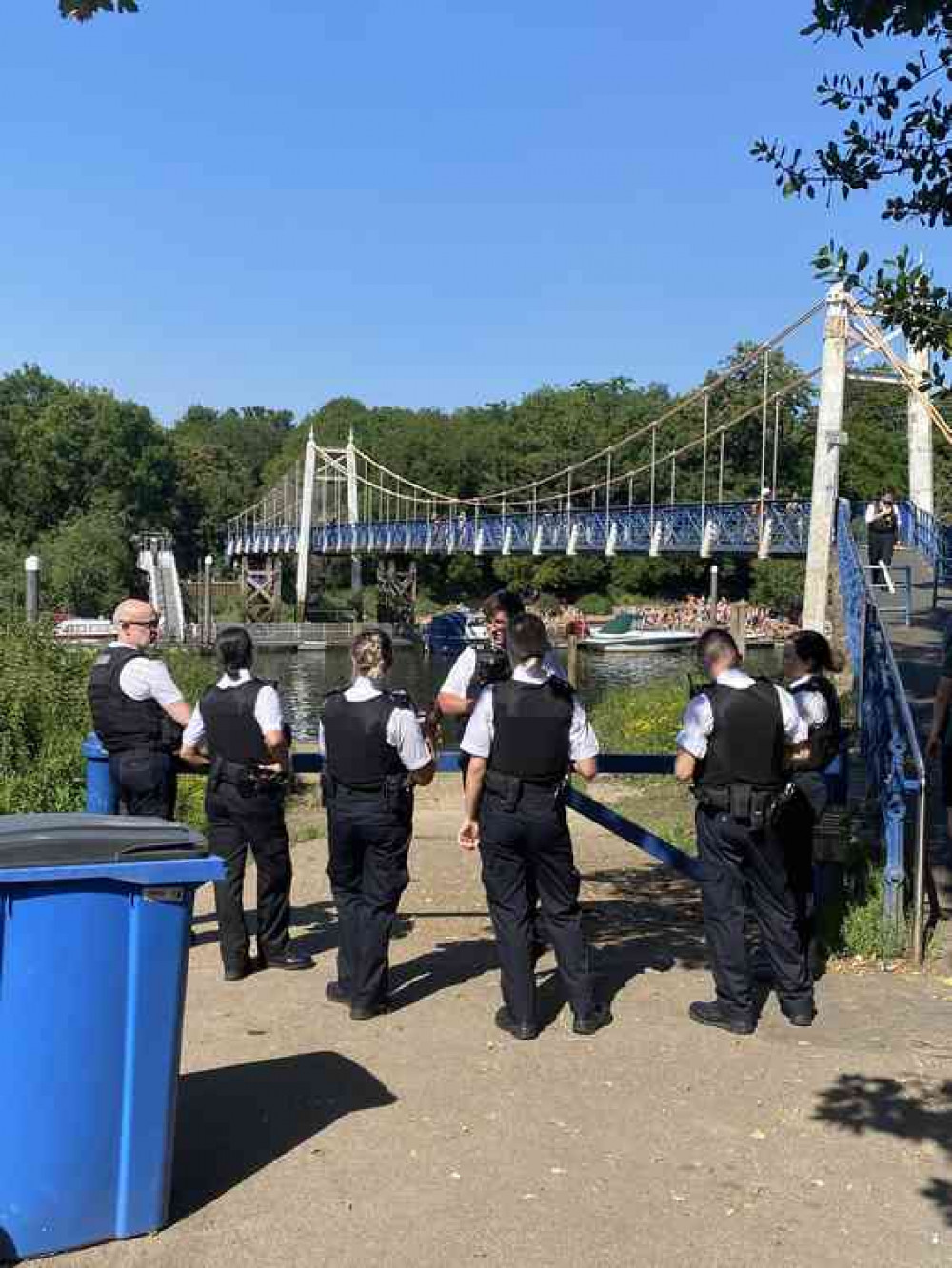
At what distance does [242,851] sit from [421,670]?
48.4m

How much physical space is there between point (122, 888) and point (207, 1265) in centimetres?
94

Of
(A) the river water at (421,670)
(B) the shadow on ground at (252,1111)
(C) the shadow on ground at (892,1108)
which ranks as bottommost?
(A) the river water at (421,670)

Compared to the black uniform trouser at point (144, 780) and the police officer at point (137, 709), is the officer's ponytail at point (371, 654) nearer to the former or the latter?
the police officer at point (137, 709)

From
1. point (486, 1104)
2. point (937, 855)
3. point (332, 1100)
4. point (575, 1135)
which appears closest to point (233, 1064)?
point (332, 1100)

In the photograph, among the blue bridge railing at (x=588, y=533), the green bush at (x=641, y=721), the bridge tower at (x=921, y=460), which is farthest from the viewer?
the blue bridge railing at (x=588, y=533)

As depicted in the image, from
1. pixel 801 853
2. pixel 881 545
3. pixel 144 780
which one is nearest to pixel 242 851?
pixel 144 780

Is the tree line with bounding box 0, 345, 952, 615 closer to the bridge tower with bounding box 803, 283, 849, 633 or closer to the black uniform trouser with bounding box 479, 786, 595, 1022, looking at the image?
the bridge tower with bounding box 803, 283, 849, 633

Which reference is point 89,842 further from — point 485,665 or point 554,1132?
point 485,665

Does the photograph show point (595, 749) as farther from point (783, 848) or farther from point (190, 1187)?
point (190, 1187)

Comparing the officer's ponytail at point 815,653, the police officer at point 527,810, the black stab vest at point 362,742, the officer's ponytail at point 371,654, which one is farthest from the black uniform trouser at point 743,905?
the officer's ponytail at point 371,654

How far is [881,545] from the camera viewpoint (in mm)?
19703

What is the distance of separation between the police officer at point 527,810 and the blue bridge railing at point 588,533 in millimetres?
23418

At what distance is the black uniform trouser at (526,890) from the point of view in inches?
201

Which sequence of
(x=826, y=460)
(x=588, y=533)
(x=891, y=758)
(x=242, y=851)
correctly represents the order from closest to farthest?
(x=242, y=851) < (x=891, y=758) < (x=826, y=460) < (x=588, y=533)
